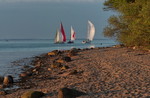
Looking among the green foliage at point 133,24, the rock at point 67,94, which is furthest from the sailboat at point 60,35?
the rock at point 67,94

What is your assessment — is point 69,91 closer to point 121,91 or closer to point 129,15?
point 121,91

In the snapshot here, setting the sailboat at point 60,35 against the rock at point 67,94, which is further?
the sailboat at point 60,35

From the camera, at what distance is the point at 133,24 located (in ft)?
92.2

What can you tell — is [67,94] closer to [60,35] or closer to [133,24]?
[133,24]

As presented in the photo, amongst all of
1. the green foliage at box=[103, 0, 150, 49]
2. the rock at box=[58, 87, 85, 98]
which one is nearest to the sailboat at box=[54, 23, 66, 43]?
the green foliage at box=[103, 0, 150, 49]

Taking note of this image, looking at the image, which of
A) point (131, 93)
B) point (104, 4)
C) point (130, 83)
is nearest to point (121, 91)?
point (131, 93)

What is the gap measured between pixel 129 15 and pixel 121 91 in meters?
21.2

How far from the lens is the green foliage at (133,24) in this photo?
26.3 metres

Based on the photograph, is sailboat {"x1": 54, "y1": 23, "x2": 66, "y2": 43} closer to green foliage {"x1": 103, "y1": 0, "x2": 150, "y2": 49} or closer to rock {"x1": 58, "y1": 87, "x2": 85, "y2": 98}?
green foliage {"x1": 103, "y1": 0, "x2": 150, "y2": 49}

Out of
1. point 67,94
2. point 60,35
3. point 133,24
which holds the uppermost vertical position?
point 133,24

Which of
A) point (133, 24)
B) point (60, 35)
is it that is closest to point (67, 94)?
point (133, 24)

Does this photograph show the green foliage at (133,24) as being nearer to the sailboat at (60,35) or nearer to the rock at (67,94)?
the rock at (67,94)

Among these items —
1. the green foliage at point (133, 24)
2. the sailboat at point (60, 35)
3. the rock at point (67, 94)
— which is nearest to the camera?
the rock at point (67, 94)

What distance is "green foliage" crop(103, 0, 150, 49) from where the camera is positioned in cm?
2625
